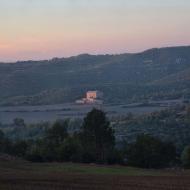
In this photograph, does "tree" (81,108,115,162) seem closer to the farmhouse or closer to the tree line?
the tree line

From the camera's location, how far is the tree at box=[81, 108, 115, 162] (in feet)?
212

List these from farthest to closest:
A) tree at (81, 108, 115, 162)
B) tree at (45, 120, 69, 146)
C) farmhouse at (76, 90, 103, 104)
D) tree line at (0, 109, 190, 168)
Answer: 1. farmhouse at (76, 90, 103, 104)
2. tree at (45, 120, 69, 146)
3. tree at (81, 108, 115, 162)
4. tree line at (0, 109, 190, 168)

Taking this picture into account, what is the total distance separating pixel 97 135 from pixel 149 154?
6179mm

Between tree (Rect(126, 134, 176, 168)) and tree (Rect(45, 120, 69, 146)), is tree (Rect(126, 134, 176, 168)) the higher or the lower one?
Result: the lower one

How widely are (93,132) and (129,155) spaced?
5219 millimetres

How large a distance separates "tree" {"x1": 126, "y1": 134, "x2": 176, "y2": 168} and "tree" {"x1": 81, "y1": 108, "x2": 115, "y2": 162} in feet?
8.82

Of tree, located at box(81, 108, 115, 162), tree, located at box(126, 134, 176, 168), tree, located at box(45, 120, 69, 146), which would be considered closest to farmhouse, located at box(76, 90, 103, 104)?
tree, located at box(45, 120, 69, 146)

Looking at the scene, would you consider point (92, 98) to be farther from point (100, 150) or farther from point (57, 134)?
point (100, 150)

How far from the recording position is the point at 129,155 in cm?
6247

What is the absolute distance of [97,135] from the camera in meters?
66.1

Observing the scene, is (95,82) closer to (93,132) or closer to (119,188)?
(93,132)

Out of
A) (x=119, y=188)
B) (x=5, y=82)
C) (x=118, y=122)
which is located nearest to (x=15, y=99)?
(x=5, y=82)

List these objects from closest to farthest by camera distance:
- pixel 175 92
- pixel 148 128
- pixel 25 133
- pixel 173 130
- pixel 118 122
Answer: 1. pixel 173 130
2. pixel 148 128
3. pixel 25 133
4. pixel 118 122
5. pixel 175 92

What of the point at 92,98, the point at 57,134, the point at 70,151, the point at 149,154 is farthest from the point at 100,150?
the point at 92,98
